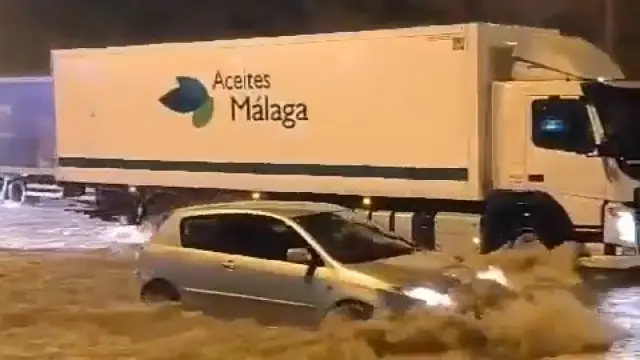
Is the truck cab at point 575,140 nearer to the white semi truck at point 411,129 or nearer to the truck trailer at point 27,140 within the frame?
the white semi truck at point 411,129

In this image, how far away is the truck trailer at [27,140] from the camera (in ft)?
87.9

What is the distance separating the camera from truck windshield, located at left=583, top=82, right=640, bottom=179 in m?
15.0

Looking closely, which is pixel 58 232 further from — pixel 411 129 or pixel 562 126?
pixel 562 126

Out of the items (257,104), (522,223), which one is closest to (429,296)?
(522,223)

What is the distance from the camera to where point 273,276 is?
11.3m

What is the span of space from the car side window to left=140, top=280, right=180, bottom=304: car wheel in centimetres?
48

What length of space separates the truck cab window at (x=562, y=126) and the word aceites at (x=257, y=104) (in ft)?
12.8

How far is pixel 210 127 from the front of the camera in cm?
1948

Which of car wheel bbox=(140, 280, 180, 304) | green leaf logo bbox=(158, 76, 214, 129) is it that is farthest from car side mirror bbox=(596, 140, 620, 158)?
green leaf logo bbox=(158, 76, 214, 129)

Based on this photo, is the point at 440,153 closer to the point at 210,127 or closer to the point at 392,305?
the point at 210,127

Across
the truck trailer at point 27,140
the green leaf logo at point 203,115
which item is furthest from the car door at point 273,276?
the truck trailer at point 27,140

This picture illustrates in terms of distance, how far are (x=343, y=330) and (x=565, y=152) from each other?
6011 mm

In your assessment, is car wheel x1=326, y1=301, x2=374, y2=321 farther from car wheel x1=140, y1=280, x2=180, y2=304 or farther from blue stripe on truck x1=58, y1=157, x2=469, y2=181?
blue stripe on truck x1=58, y1=157, x2=469, y2=181

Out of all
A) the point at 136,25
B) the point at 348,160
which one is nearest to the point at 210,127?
the point at 348,160
